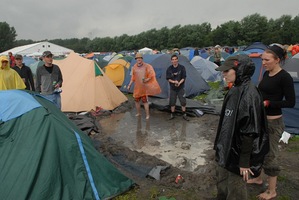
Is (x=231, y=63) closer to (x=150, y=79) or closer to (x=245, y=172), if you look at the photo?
(x=245, y=172)

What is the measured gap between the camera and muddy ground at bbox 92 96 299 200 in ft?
12.5

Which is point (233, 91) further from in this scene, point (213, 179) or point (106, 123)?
point (106, 123)

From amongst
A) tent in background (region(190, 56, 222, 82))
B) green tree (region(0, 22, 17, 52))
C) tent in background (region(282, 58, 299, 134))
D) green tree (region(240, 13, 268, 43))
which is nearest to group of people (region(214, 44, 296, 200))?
tent in background (region(282, 58, 299, 134))

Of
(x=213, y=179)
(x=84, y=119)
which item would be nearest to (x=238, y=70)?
(x=213, y=179)

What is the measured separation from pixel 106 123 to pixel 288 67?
522cm

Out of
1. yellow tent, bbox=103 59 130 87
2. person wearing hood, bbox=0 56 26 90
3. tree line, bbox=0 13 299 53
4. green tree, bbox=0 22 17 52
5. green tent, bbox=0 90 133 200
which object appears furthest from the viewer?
green tree, bbox=0 22 17 52

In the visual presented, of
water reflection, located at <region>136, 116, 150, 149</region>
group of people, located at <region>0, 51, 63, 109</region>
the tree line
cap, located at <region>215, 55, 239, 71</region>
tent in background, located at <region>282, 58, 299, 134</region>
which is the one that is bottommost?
water reflection, located at <region>136, 116, 150, 149</region>

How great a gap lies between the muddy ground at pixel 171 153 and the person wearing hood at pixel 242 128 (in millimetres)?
1184

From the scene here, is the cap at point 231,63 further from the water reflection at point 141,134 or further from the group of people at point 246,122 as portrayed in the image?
the water reflection at point 141,134

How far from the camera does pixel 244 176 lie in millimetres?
2518

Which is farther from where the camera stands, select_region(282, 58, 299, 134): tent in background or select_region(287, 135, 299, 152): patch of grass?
select_region(282, 58, 299, 134): tent in background

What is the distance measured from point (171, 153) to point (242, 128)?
3000 mm

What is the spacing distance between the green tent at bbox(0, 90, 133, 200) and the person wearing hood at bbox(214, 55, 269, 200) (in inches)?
66.6

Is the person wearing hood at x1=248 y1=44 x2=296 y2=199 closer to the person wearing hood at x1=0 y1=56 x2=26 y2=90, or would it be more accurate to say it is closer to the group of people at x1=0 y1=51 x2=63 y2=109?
the group of people at x1=0 y1=51 x2=63 y2=109
